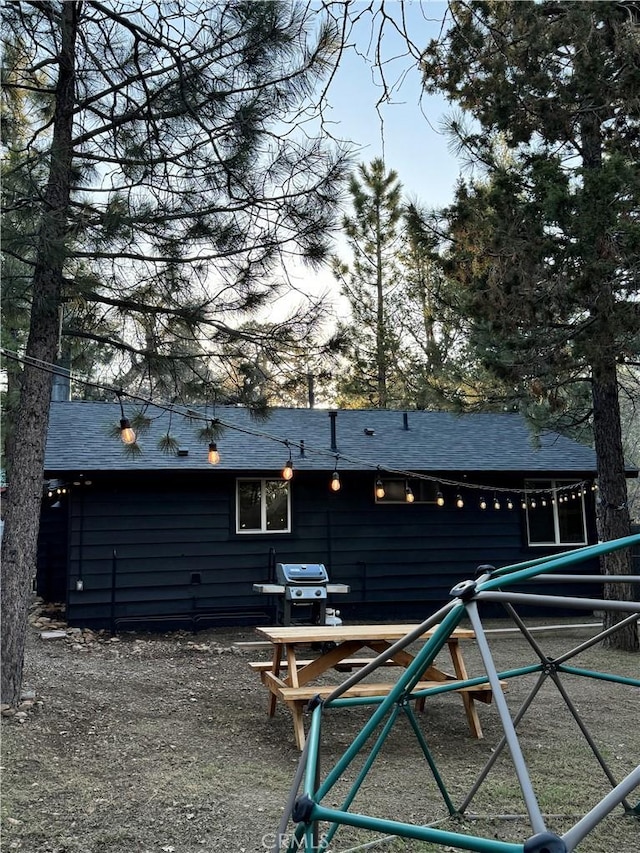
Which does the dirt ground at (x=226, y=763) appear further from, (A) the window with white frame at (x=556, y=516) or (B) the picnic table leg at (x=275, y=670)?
(A) the window with white frame at (x=556, y=516)

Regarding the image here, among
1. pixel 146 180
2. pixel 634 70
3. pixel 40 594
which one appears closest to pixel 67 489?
pixel 40 594

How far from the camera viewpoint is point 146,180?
20.8 ft

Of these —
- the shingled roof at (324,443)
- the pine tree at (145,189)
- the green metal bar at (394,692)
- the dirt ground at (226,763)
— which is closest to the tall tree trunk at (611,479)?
the dirt ground at (226,763)

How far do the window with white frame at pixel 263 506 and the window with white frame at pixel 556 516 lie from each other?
4452 millimetres

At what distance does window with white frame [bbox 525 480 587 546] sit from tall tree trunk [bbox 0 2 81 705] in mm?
9240

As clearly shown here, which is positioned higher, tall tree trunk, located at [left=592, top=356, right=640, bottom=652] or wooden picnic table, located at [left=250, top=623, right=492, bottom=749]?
tall tree trunk, located at [left=592, top=356, right=640, bottom=652]

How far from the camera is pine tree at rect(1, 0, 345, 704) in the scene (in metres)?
5.78

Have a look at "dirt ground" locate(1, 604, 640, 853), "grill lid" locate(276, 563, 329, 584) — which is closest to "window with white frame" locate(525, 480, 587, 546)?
"dirt ground" locate(1, 604, 640, 853)

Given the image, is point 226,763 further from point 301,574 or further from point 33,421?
point 301,574

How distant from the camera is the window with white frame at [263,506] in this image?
11695mm

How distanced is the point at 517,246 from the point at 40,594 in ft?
34.7

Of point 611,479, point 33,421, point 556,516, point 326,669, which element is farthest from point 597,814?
point 556,516

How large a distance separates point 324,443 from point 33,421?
23.4ft

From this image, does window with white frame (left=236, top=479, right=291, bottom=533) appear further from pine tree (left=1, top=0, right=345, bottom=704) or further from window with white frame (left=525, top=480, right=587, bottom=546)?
pine tree (left=1, top=0, right=345, bottom=704)
